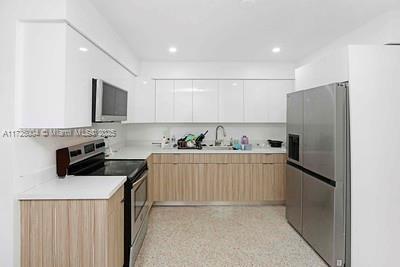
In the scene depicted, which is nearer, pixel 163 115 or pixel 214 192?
pixel 214 192

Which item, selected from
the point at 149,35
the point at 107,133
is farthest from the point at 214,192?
the point at 149,35

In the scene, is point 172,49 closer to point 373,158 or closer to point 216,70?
point 216,70

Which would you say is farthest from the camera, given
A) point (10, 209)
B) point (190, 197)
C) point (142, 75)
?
point (142, 75)

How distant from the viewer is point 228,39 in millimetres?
3330

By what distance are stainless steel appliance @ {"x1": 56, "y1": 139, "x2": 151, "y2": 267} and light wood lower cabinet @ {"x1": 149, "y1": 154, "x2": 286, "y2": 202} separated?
1160mm

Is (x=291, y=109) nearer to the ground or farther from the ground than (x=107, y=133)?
farther from the ground

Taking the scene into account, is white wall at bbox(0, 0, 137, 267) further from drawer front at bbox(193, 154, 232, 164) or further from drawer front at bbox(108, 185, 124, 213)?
drawer front at bbox(193, 154, 232, 164)

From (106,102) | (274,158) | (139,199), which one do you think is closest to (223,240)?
(139,199)

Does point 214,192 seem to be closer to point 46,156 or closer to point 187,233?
point 187,233

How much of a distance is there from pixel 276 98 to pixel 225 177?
1676 millimetres

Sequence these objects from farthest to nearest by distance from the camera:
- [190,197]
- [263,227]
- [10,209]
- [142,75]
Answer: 1. [142,75]
2. [190,197]
3. [263,227]
4. [10,209]

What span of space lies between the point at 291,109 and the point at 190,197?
2.09 metres

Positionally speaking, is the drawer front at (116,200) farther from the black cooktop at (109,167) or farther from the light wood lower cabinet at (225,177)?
the light wood lower cabinet at (225,177)

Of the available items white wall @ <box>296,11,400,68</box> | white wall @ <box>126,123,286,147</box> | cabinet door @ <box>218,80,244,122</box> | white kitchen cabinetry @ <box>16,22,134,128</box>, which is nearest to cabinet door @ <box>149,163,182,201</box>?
white wall @ <box>126,123,286,147</box>
